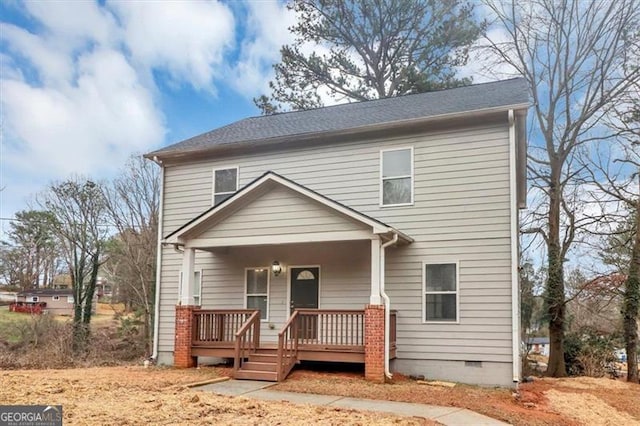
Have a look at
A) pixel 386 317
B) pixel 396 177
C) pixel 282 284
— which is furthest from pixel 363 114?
pixel 386 317

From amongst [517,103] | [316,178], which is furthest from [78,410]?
[517,103]

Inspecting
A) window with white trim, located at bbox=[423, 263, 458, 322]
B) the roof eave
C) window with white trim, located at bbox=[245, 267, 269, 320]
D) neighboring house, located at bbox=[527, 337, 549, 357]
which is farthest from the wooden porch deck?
neighboring house, located at bbox=[527, 337, 549, 357]

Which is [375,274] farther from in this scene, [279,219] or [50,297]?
[50,297]

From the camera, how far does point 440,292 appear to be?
35.8 feet

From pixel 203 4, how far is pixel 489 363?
1205cm

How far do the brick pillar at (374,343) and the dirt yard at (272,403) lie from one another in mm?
294

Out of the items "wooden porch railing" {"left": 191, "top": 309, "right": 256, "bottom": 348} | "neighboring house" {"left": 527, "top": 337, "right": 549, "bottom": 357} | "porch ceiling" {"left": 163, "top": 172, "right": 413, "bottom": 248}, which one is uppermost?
"porch ceiling" {"left": 163, "top": 172, "right": 413, "bottom": 248}

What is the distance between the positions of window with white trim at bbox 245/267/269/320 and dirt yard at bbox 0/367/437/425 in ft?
11.8

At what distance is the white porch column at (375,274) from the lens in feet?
32.8

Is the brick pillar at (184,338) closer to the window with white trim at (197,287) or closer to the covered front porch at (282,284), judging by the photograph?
the covered front porch at (282,284)

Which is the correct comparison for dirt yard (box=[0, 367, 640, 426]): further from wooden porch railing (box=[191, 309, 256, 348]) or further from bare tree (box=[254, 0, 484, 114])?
bare tree (box=[254, 0, 484, 114])

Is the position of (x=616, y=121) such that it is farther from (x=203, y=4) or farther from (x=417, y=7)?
(x=203, y=4)

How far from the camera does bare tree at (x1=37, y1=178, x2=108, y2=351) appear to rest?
22641 millimetres

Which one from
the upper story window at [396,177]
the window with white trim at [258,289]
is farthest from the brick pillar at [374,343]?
the window with white trim at [258,289]
